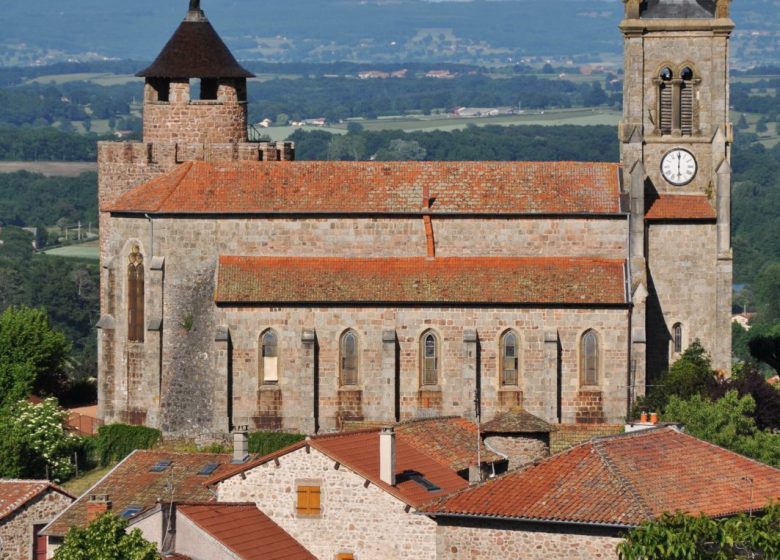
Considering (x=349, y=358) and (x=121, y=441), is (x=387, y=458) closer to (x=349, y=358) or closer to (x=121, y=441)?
(x=349, y=358)

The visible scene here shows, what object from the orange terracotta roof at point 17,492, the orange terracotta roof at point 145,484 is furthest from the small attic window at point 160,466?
the orange terracotta roof at point 17,492

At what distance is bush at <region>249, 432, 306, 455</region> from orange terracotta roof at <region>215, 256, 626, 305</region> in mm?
4090

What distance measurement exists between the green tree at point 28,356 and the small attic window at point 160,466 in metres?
18.0

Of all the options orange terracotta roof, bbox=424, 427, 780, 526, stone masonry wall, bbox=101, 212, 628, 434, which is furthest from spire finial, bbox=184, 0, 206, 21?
orange terracotta roof, bbox=424, 427, 780, 526

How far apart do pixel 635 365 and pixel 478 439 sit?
586 inches

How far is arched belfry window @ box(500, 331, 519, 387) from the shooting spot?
247 ft

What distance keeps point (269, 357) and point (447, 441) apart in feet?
51.0

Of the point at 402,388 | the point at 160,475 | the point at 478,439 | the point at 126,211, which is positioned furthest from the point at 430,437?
the point at 126,211

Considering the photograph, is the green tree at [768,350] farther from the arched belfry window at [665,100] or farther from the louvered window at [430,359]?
the louvered window at [430,359]

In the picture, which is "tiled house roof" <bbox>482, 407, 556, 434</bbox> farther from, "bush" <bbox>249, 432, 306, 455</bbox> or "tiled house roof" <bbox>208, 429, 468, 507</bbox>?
"bush" <bbox>249, 432, 306, 455</bbox>

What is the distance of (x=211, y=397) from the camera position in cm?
7606

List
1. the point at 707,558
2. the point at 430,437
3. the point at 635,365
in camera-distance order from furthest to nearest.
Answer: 1. the point at 635,365
2. the point at 430,437
3. the point at 707,558

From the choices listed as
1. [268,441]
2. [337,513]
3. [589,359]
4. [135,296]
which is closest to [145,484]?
[337,513]

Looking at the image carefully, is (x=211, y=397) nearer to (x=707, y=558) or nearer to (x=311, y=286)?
(x=311, y=286)
